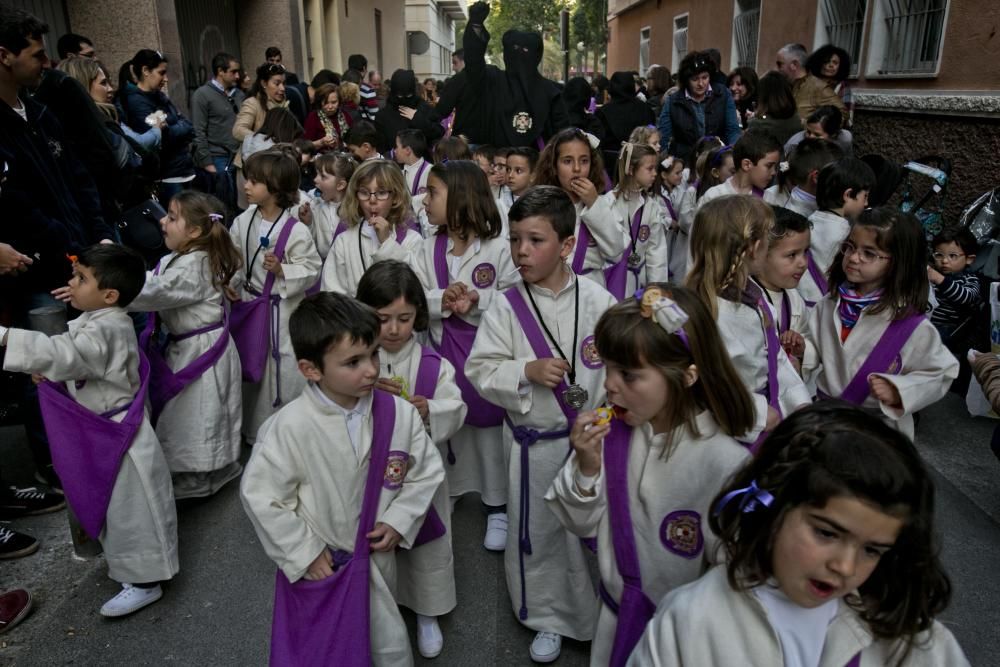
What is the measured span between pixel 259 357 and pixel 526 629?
94.1 inches

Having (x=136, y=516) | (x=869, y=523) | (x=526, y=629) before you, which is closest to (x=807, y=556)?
(x=869, y=523)

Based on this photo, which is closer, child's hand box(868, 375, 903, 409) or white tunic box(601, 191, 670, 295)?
child's hand box(868, 375, 903, 409)

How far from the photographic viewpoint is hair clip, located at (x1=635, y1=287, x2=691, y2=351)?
1.99 meters

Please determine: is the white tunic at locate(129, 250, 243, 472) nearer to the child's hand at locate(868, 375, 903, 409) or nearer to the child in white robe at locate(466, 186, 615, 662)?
the child in white robe at locate(466, 186, 615, 662)

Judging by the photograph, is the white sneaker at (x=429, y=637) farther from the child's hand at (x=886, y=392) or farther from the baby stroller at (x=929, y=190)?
the baby stroller at (x=929, y=190)

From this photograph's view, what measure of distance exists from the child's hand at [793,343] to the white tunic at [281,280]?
276 centimetres

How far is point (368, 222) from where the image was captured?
15.5ft

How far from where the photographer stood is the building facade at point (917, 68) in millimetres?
7539

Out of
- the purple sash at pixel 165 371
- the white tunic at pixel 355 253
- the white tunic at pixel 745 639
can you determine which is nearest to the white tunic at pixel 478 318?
the white tunic at pixel 355 253

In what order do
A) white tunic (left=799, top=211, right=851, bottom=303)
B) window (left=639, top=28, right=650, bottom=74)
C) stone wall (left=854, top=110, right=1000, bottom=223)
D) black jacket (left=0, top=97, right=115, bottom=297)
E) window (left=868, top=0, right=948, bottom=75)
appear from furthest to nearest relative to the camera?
window (left=639, top=28, right=650, bottom=74) → window (left=868, top=0, right=948, bottom=75) → stone wall (left=854, top=110, right=1000, bottom=223) → white tunic (left=799, top=211, right=851, bottom=303) → black jacket (left=0, top=97, right=115, bottom=297)

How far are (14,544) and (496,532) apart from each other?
226cm

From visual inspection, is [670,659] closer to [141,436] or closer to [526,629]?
[526,629]

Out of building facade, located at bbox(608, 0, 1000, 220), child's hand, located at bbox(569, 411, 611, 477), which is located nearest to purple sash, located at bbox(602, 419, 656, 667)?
child's hand, located at bbox(569, 411, 611, 477)

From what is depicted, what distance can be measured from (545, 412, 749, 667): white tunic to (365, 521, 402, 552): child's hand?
23.6 inches
